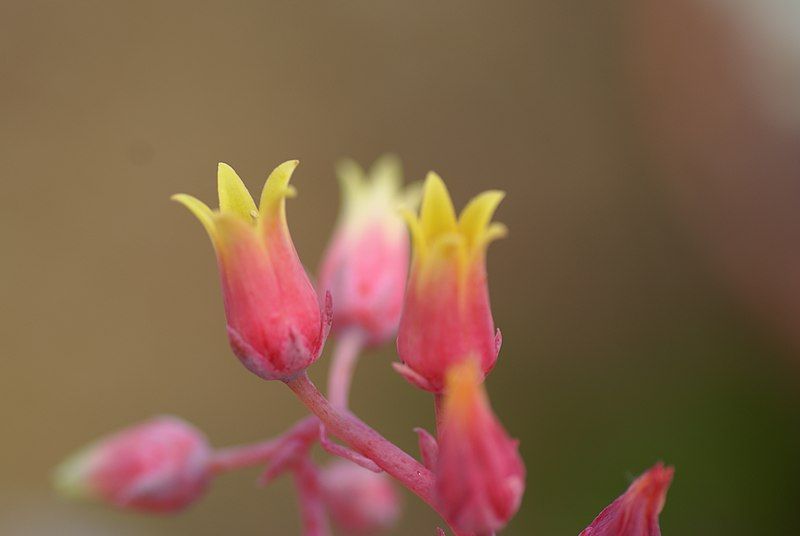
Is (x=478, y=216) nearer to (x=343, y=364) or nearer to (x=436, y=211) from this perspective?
(x=436, y=211)

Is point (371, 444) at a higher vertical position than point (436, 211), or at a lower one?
lower

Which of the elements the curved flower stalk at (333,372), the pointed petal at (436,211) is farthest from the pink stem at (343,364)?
the pointed petal at (436,211)

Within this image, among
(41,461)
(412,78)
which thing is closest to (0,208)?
(41,461)

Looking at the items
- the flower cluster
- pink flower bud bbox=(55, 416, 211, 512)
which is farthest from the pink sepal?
pink flower bud bbox=(55, 416, 211, 512)

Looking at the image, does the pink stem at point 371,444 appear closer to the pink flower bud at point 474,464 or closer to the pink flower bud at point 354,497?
the pink flower bud at point 474,464

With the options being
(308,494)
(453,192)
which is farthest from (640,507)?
(453,192)

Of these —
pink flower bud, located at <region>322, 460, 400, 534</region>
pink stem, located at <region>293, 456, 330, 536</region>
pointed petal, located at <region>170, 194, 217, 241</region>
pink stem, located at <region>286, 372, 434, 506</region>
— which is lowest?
pink flower bud, located at <region>322, 460, 400, 534</region>

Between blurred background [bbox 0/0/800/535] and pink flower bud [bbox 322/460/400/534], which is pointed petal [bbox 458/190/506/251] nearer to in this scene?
pink flower bud [bbox 322/460/400/534]
